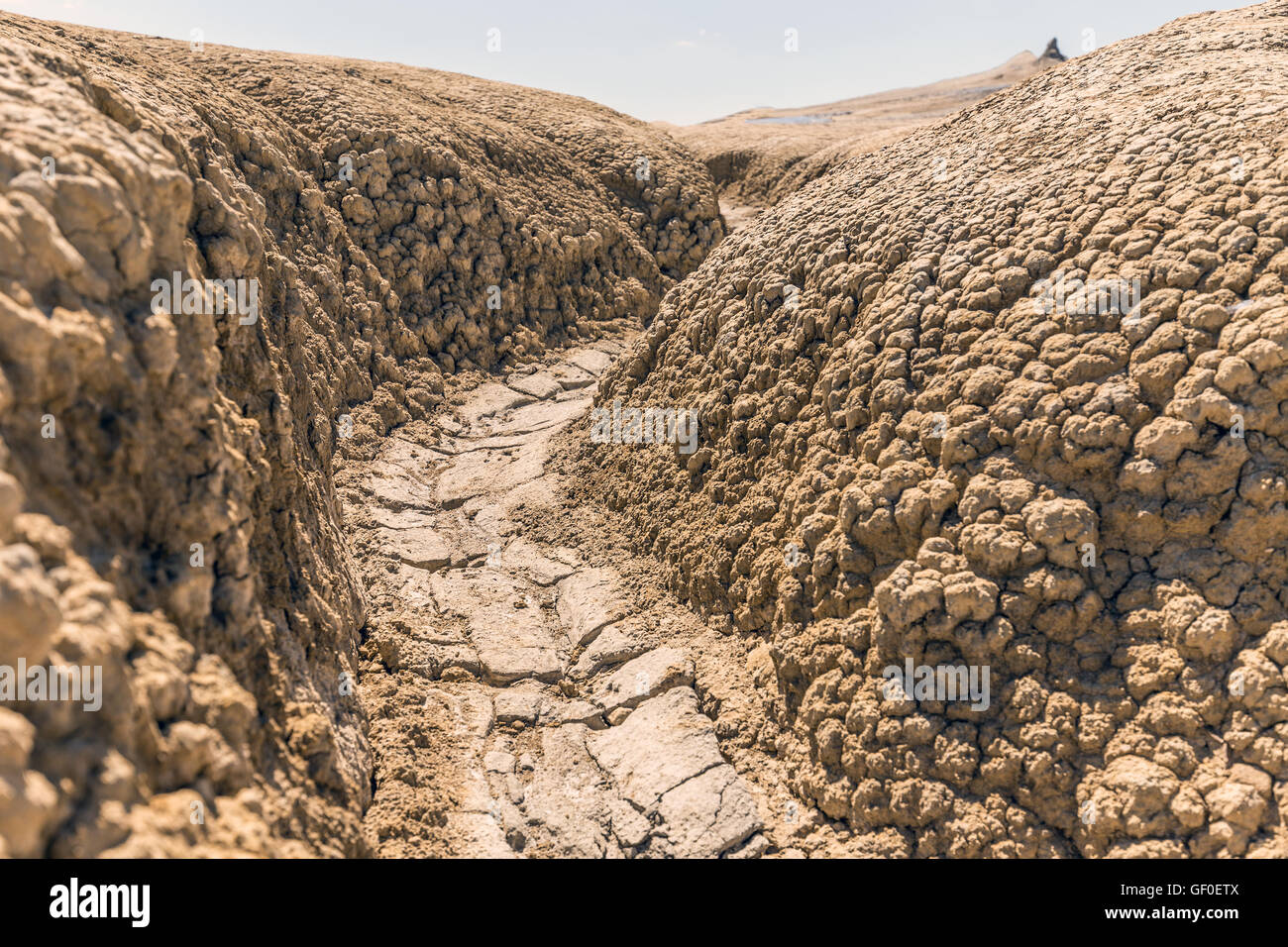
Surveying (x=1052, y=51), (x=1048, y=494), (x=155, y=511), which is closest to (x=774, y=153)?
(x=1048, y=494)

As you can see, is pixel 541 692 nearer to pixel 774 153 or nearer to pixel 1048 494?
Answer: pixel 1048 494

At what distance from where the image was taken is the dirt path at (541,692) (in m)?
4.31

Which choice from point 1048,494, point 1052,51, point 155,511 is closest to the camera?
point 155,511

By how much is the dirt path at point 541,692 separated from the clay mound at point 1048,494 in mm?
357

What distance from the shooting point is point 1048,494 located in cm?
429

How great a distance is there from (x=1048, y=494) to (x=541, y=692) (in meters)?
3.27

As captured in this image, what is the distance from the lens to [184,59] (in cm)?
1115

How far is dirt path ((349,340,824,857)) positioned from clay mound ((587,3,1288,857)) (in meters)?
0.36

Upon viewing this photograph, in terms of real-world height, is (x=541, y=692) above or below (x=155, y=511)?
below

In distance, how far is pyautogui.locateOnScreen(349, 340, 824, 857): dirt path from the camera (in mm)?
4312

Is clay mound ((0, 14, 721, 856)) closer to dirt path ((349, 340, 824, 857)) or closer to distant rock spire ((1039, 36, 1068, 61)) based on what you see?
dirt path ((349, 340, 824, 857))

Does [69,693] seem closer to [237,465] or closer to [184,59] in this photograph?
[237,465]

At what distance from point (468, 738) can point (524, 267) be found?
7.78 meters

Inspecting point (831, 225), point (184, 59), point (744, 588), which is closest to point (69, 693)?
point (744, 588)
